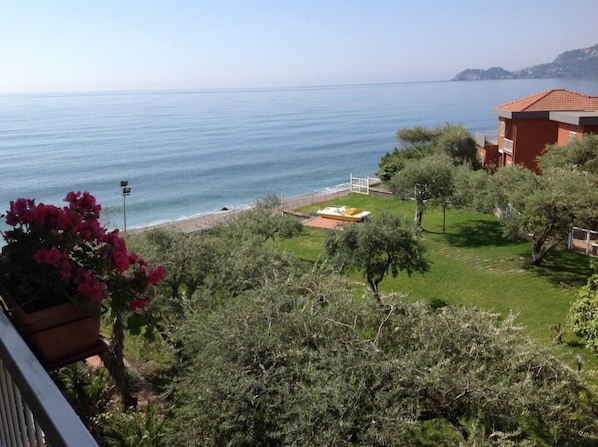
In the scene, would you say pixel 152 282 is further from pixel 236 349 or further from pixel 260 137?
pixel 260 137

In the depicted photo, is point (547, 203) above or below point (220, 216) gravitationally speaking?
above

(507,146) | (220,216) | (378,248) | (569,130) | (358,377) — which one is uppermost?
(569,130)

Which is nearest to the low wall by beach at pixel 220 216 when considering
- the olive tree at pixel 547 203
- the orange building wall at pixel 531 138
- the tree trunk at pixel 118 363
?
the orange building wall at pixel 531 138

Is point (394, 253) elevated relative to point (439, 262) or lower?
elevated

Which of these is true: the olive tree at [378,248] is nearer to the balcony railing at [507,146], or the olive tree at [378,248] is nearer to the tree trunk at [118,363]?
the tree trunk at [118,363]

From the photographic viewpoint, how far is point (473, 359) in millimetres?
7527

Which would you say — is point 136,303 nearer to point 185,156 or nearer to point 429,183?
point 429,183

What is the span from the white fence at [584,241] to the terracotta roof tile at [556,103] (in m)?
12.6

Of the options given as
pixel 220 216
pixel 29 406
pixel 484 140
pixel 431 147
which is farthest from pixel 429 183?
pixel 29 406

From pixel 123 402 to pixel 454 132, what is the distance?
34.2 meters

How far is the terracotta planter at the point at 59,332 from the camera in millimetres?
2566

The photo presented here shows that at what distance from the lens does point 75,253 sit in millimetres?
2938

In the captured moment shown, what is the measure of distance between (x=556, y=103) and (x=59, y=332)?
3564 centimetres

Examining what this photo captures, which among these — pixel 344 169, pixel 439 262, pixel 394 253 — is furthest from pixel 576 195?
pixel 344 169
